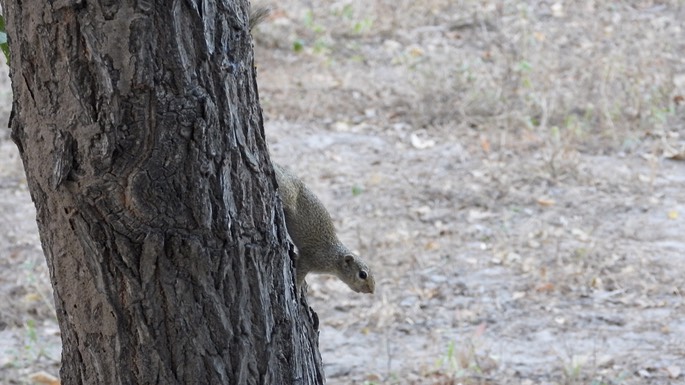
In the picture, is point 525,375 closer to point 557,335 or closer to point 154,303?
point 557,335

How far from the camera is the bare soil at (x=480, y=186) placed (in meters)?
3.65

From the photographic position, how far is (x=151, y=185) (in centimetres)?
165

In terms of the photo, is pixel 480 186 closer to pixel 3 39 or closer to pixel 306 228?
pixel 306 228

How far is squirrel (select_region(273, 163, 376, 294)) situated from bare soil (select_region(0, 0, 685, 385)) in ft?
3.49

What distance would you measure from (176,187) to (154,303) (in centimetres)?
20

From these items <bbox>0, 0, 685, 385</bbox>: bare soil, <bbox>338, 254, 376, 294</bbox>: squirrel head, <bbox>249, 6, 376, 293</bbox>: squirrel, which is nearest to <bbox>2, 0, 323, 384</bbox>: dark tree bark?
<bbox>249, 6, 376, 293</bbox>: squirrel

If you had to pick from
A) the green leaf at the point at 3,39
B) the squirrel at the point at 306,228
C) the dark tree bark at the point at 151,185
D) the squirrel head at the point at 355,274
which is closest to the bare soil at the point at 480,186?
the squirrel head at the point at 355,274

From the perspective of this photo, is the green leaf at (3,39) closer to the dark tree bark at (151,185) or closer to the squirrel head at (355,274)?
the dark tree bark at (151,185)

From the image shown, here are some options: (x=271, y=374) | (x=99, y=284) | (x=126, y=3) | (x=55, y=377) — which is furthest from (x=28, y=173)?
(x=55, y=377)

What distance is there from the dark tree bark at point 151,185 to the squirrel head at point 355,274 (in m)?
0.69

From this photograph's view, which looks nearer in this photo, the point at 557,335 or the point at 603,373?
the point at 603,373

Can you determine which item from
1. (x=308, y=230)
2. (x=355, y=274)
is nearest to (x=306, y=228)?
→ (x=308, y=230)

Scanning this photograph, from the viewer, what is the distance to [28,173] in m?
1.73

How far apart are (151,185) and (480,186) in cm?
341
